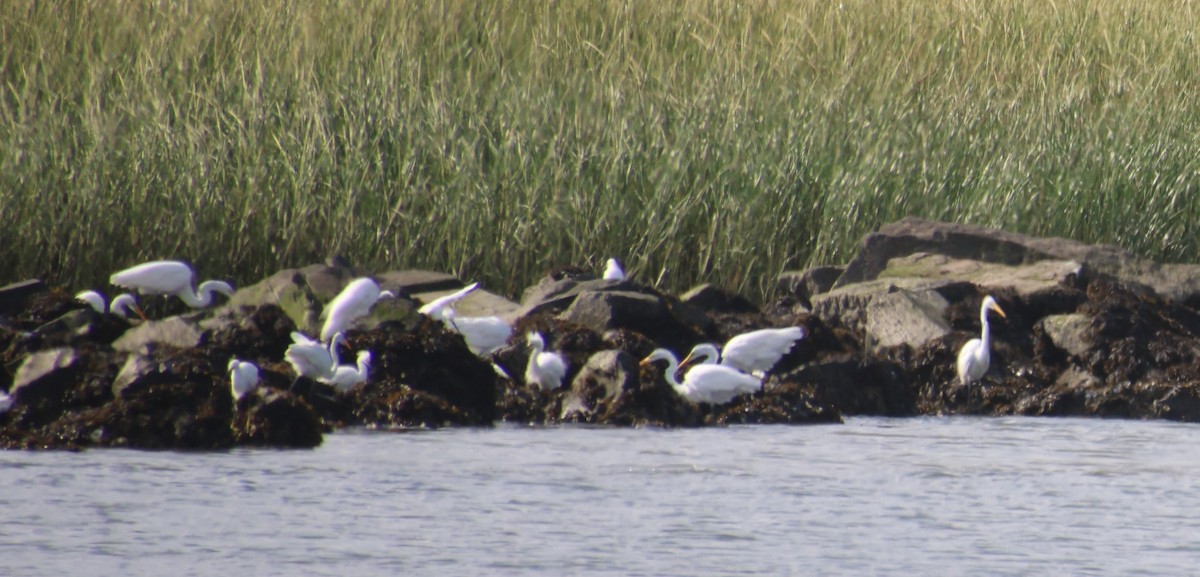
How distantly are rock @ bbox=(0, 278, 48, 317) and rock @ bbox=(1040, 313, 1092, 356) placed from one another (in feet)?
18.7

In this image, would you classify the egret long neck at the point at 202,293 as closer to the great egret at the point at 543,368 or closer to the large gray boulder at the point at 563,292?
the large gray boulder at the point at 563,292

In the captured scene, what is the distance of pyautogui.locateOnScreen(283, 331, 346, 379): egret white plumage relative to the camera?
9.95m

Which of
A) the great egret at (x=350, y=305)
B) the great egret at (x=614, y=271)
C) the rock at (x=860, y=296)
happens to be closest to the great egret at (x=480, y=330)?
the great egret at (x=350, y=305)

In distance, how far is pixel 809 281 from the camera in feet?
41.6

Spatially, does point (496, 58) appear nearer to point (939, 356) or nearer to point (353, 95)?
point (353, 95)

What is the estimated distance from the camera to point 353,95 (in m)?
13.3

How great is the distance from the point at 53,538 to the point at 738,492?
2.68 metres

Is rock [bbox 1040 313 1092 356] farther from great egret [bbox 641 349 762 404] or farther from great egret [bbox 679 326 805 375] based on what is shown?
great egret [bbox 641 349 762 404]

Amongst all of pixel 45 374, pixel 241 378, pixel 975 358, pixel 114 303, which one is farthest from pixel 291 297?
pixel 975 358

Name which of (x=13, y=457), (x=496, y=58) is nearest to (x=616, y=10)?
(x=496, y=58)

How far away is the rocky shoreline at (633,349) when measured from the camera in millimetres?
9250

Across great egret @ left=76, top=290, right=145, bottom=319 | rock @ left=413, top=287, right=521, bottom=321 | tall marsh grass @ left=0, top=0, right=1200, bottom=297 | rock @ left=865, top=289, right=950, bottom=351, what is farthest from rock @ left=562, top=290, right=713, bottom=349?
great egret @ left=76, top=290, right=145, bottom=319

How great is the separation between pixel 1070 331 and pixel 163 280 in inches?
201

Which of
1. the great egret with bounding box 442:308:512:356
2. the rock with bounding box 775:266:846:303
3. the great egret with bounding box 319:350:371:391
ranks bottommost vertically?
the great egret with bounding box 319:350:371:391
